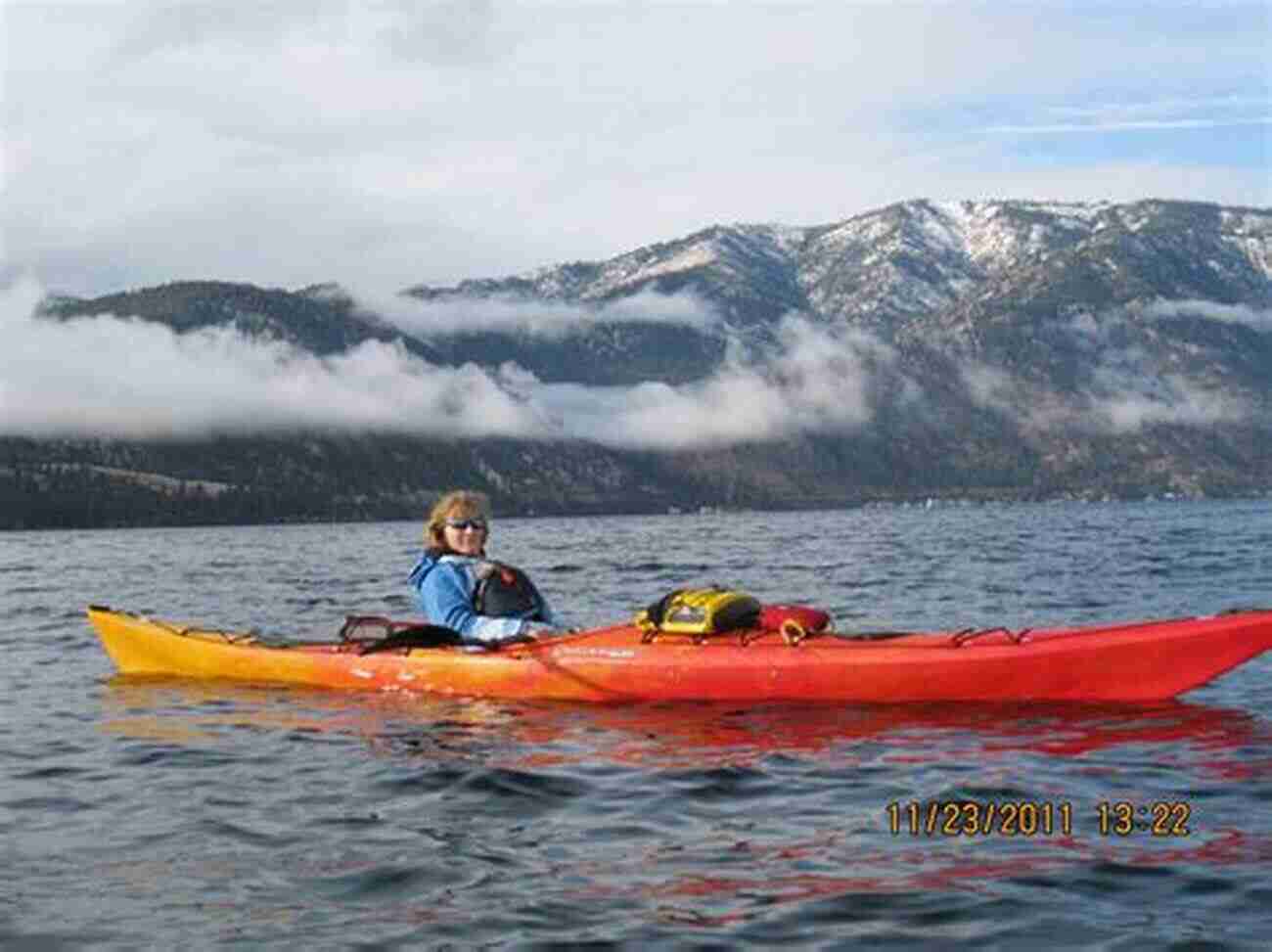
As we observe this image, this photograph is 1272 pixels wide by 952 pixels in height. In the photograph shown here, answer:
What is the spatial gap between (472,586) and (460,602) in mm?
227

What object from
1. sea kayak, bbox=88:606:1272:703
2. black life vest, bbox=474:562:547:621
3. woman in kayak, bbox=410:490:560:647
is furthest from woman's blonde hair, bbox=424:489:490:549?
sea kayak, bbox=88:606:1272:703

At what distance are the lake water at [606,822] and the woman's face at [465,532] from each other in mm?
1808

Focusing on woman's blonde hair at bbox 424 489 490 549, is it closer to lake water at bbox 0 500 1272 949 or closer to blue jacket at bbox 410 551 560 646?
blue jacket at bbox 410 551 560 646

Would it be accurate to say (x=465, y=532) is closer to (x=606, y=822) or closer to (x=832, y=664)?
(x=832, y=664)

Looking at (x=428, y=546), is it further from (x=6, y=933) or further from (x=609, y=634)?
(x=6, y=933)

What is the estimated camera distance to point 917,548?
2211 inches

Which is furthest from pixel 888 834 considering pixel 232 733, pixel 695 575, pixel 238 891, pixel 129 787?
pixel 695 575

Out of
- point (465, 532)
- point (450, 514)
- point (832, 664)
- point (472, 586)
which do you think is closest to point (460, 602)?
point (472, 586)

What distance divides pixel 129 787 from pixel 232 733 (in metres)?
2.64

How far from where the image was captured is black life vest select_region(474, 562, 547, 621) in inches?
661

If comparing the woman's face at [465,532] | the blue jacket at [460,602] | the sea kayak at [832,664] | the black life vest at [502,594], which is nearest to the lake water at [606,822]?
the sea kayak at [832,664]

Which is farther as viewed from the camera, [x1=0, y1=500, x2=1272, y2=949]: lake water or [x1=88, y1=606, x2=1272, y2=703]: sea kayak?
[x1=88, y1=606, x2=1272, y2=703]: sea kayak

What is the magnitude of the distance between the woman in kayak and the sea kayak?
36 cm

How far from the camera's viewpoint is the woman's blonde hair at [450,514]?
16375 millimetres
